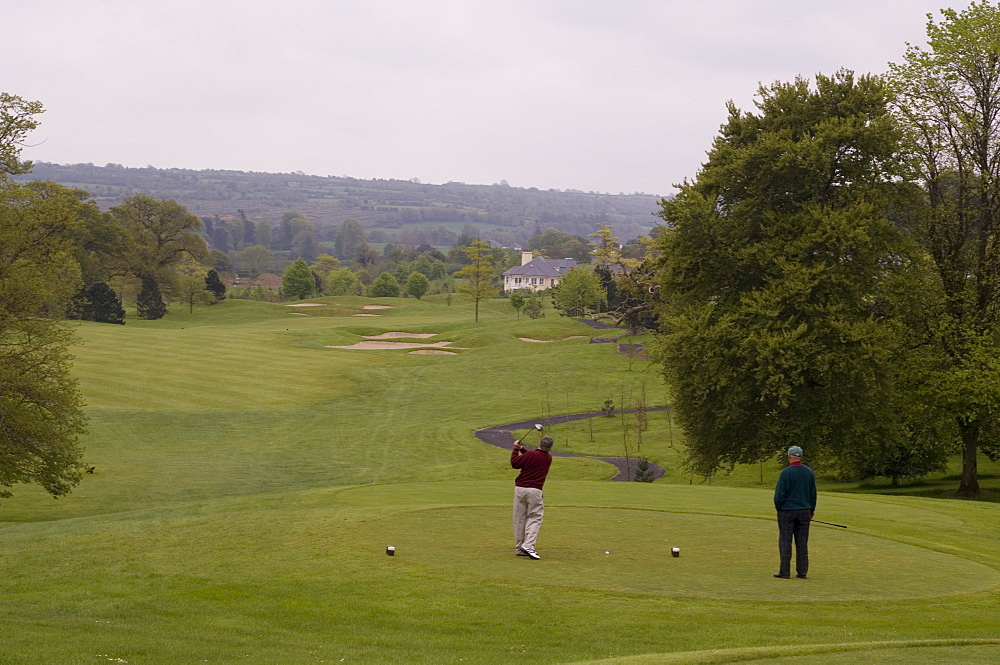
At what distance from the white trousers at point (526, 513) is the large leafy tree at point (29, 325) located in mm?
19612

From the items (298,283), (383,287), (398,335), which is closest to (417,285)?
(383,287)

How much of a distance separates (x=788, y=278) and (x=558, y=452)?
714 inches

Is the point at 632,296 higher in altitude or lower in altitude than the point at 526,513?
higher

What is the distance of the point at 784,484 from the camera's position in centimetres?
1520

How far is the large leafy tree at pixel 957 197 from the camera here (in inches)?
1296

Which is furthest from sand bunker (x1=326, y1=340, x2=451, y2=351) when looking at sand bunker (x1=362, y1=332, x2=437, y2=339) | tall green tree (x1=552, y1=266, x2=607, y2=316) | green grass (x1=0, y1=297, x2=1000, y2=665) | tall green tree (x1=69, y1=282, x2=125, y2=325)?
green grass (x1=0, y1=297, x2=1000, y2=665)

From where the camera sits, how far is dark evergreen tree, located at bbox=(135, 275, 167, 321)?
11199 cm

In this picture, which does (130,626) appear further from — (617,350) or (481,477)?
(617,350)

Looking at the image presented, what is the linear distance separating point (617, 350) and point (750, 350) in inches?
1846

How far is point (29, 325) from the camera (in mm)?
30109

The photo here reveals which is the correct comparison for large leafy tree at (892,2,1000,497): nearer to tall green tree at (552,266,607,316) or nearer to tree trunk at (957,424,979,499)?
tree trunk at (957,424,979,499)

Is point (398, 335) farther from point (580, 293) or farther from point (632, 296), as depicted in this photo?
point (632, 296)

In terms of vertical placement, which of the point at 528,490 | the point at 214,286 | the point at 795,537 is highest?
the point at 214,286

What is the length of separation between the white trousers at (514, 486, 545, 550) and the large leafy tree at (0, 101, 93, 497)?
19.6 meters
